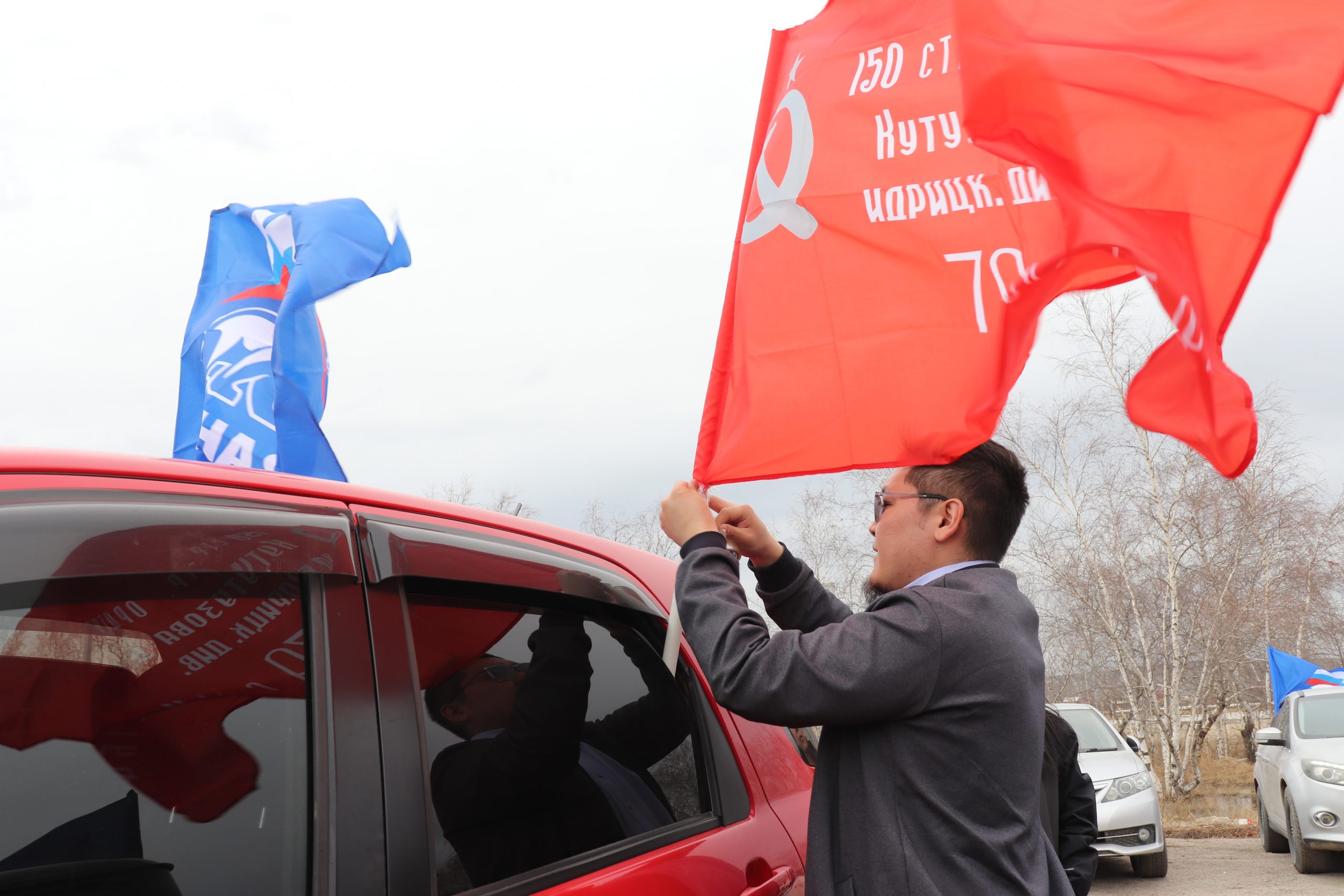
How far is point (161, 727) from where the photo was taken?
1213 mm

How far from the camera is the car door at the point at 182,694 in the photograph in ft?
3.61

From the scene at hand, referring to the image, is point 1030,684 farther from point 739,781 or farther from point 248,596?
point 248,596

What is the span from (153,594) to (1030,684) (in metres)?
1.46

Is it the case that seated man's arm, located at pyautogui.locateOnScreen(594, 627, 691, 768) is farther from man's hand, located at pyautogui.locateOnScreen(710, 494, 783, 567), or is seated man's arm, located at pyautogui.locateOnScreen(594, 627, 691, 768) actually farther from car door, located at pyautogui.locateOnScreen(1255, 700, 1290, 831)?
car door, located at pyautogui.locateOnScreen(1255, 700, 1290, 831)

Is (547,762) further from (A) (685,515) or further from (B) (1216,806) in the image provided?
(B) (1216,806)

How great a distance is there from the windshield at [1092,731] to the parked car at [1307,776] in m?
1.35

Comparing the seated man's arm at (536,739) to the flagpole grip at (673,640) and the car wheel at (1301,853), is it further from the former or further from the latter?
the car wheel at (1301,853)

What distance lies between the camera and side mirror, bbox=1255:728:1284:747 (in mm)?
9773

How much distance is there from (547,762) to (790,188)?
1476 mm

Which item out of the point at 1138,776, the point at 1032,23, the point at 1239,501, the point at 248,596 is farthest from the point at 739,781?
the point at 1239,501

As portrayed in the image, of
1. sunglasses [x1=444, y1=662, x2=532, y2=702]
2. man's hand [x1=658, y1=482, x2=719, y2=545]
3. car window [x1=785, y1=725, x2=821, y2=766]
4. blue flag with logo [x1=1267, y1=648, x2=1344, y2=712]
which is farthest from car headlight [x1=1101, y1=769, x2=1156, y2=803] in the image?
sunglasses [x1=444, y1=662, x2=532, y2=702]

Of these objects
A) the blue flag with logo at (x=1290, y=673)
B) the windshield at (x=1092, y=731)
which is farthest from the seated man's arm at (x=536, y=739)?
the blue flag with logo at (x=1290, y=673)

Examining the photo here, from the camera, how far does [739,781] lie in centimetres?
221

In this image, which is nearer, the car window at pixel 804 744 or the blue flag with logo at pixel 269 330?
the car window at pixel 804 744
